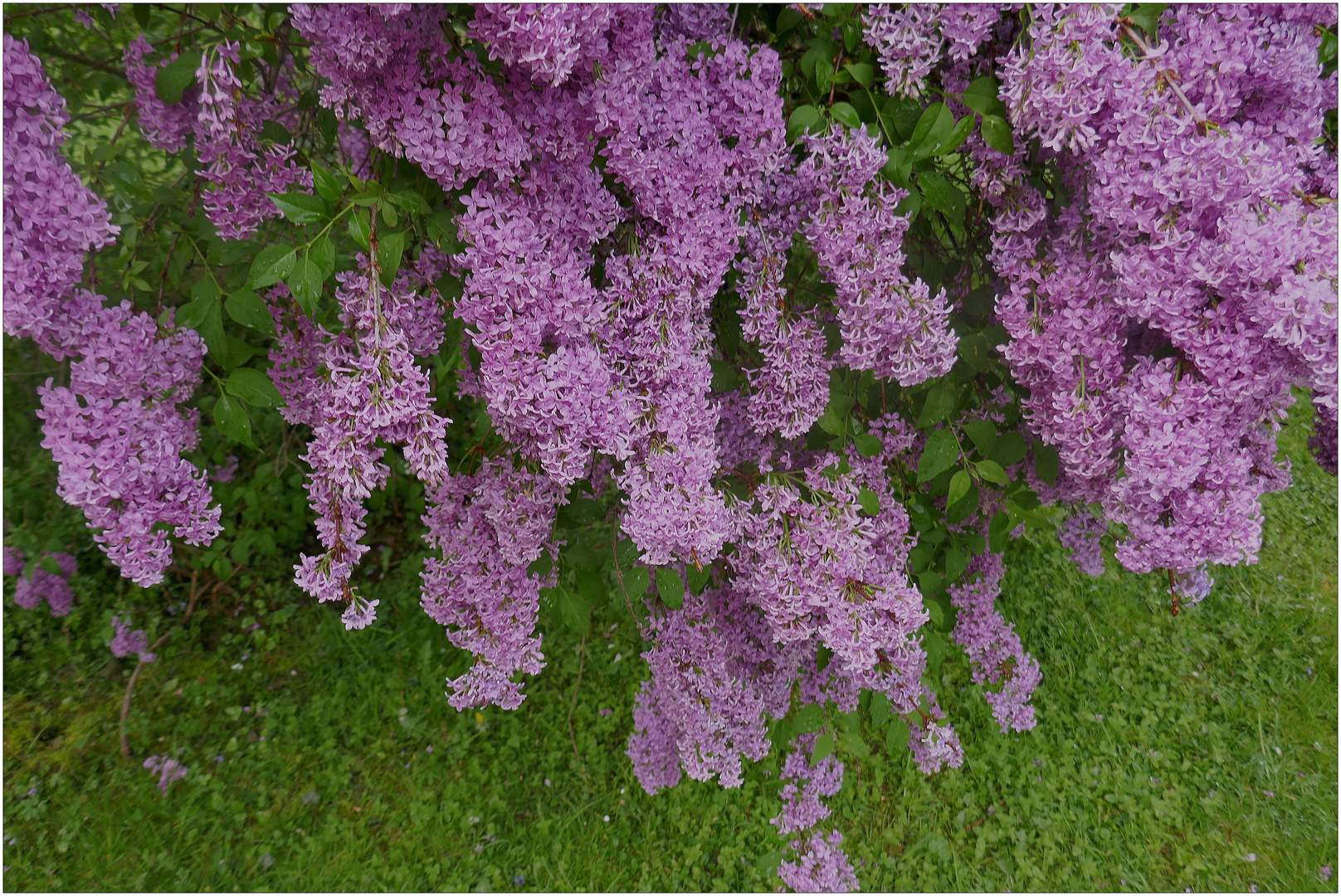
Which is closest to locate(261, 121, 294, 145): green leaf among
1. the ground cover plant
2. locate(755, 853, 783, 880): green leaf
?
the ground cover plant

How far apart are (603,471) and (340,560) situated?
110cm

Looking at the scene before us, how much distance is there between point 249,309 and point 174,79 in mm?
436

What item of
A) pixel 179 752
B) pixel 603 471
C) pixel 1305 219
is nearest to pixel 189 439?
pixel 603 471

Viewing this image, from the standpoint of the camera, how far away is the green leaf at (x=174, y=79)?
1309 mm

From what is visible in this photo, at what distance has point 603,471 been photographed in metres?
2.39

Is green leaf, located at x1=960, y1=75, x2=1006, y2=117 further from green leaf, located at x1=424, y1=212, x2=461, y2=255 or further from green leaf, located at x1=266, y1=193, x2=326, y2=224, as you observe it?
green leaf, located at x1=266, y1=193, x2=326, y2=224

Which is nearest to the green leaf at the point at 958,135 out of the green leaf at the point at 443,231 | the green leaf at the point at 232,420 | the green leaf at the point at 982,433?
the green leaf at the point at 982,433

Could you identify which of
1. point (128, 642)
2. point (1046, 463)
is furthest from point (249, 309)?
point (128, 642)

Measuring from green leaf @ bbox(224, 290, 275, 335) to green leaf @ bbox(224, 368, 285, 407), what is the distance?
0.10 m

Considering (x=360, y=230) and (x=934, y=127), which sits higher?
(x=934, y=127)

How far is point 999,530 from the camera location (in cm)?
197

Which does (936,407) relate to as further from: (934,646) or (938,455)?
(934,646)

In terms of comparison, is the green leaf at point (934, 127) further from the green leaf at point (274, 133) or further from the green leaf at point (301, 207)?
the green leaf at point (274, 133)

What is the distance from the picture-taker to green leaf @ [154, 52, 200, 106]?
1.31 meters
